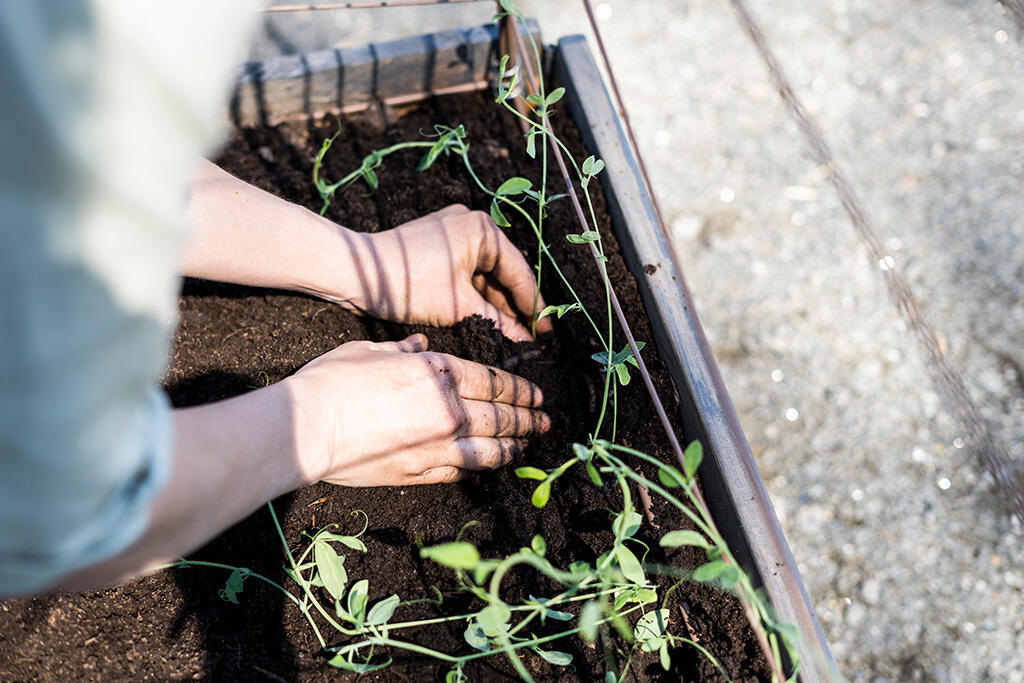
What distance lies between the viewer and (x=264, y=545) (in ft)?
3.33

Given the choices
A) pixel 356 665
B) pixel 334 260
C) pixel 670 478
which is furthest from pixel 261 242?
pixel 670 478

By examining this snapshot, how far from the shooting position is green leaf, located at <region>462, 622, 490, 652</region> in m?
0.88

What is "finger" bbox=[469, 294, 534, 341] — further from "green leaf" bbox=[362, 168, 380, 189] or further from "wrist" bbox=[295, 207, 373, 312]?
"green leaf" bbox=[362, 168, 380, 189]

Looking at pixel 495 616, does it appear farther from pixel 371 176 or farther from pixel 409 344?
pixel 371 176

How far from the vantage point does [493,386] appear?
1.00 m

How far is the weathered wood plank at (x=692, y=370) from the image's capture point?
34.5 inches

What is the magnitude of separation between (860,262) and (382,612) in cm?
150

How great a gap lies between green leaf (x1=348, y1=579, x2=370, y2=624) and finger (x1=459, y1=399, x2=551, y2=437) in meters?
0.22

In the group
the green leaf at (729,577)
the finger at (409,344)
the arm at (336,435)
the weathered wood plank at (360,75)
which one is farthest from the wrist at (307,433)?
the weathered wood plank at (360,75)

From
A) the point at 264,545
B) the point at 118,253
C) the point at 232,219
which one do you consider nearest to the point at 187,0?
the point at 118,253

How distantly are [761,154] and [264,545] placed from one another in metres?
1.61

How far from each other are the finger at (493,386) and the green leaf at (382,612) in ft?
0.86

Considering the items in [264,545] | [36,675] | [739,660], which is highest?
[739,660]

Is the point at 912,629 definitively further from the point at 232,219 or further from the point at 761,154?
the point at 232,219
